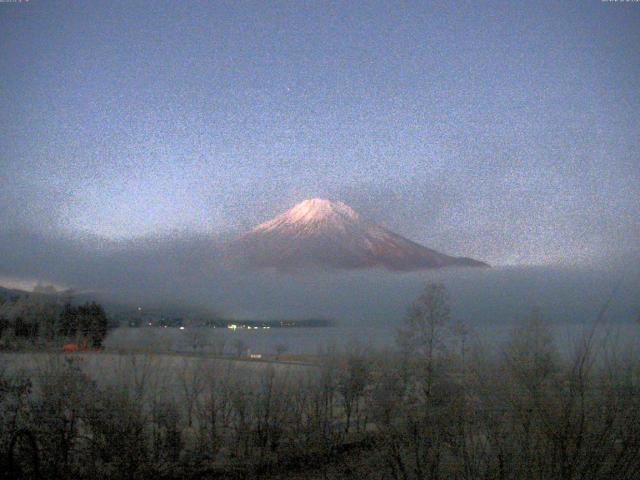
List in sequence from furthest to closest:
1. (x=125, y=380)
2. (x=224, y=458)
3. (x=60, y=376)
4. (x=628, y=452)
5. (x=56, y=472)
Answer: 1. (x=224, y=458)
2. (x=125, y=380)
3. (x=60, y=376)
4. (x=56, y=472)
5. (x=628, y=452)

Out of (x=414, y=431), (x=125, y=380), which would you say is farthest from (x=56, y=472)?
(x=414, y=431)

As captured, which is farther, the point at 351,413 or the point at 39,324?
the point at 351,413

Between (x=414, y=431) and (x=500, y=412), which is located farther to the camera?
(x=414, y=431)

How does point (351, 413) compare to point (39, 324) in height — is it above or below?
below

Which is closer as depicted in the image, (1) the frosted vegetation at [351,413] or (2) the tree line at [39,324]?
(1) the frosted vegetation at [351,413]

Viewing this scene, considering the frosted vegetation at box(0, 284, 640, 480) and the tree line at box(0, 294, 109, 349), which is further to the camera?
the tree line at box(0, 294, 109, 349)

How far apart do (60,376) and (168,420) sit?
8.55 feet

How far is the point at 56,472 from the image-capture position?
922cm

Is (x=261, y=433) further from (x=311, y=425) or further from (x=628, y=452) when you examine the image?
(x=628, y=452)

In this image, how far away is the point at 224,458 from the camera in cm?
1373

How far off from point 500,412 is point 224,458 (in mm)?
9724

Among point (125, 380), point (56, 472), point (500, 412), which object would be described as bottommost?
point (56, 472)

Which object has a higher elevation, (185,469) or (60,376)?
(60,376)

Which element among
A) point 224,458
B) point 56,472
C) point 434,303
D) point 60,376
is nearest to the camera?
point 56,472
